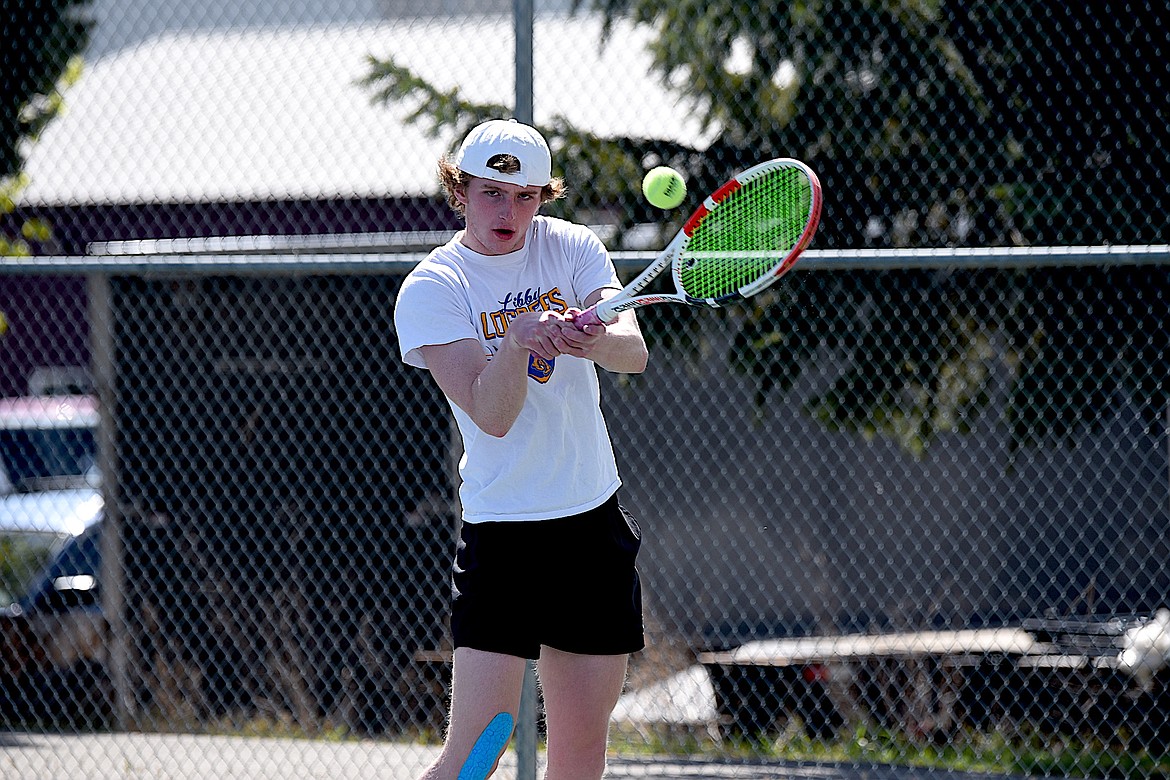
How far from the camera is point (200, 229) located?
6.86 metres

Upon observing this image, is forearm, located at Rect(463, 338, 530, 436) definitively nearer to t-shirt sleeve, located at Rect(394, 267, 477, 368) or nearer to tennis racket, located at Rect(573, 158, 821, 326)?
t-shirt sleeve, located at Rect(394, 267, 477, 368)

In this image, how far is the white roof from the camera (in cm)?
561

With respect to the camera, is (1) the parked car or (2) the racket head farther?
(1) the parked car

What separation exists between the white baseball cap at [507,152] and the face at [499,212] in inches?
1.1

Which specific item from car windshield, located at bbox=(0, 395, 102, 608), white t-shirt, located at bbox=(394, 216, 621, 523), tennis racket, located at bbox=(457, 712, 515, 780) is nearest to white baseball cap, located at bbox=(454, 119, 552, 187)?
white t-shirt, located at bbox=(394, 216, 621, 523)

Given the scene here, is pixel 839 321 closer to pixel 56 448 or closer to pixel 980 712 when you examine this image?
pixel 980 712

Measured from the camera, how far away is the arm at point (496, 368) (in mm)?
2605

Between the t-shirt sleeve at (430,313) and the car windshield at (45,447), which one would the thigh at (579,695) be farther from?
the car windshield at (45,447)

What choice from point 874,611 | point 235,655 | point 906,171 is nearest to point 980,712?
point 874,611

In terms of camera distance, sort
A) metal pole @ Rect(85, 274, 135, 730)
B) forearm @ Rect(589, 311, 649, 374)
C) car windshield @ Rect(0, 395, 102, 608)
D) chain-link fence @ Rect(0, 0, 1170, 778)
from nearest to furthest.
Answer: forearm @ Rect(589, 311, 649, 374), chain-link fence @ Rect(0, 0, 1170, 778), metal pole @ Rect(85, 274, 135, 730), car windshield @ Rect(0, 395, 102, 608)

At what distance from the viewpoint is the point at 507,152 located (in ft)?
9.22

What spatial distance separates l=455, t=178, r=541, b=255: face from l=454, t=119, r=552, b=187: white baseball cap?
0.09ft

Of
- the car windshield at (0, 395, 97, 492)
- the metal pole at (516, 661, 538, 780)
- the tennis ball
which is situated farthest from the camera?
the car windshield at (0, 395, 97, 492)

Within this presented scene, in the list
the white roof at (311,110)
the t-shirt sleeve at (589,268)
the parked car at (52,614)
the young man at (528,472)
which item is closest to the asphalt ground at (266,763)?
the parked car at (52,614)
